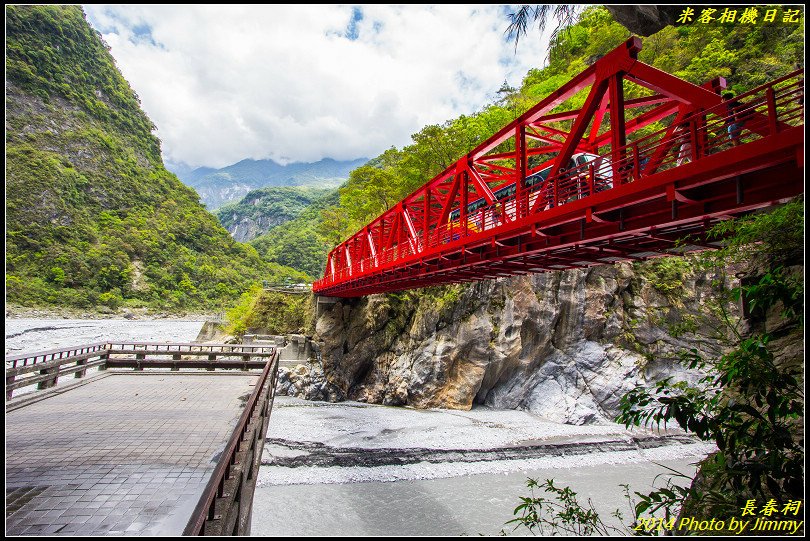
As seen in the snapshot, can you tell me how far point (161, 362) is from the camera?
1264 cm

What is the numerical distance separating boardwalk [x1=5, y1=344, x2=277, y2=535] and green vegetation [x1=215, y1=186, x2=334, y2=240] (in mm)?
158731

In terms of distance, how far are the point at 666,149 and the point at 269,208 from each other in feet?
591

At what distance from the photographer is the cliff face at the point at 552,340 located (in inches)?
792

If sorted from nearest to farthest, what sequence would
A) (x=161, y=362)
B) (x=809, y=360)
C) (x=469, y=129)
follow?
(x=809, y=360), (x=161, y=362), (x=469, y=129)

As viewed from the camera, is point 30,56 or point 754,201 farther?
point 30,56

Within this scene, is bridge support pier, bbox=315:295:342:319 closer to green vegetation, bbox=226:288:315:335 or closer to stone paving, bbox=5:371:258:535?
green vegetation, bbox=226:288:315:335

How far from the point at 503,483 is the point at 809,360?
13074 mm

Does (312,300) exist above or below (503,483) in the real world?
above

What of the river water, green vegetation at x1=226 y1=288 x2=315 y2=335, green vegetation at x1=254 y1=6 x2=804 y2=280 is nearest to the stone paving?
the river water

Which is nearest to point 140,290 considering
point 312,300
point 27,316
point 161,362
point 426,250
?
point 27,316

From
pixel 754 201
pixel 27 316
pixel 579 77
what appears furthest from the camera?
pixel 27 316

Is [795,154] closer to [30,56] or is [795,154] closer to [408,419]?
[408,419]

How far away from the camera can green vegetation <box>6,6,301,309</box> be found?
161 ft

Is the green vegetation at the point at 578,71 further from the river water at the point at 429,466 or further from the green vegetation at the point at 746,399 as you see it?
the river water at the point at 429,466
